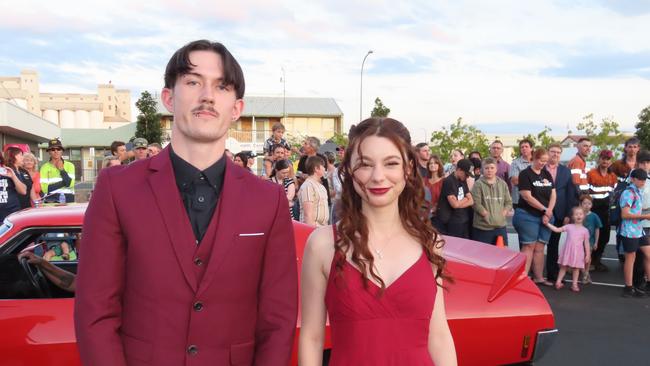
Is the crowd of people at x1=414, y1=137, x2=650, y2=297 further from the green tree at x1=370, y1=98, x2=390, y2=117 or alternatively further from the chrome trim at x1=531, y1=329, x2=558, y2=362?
the green tree at x1=370, y1=98, x2=390, y2=117

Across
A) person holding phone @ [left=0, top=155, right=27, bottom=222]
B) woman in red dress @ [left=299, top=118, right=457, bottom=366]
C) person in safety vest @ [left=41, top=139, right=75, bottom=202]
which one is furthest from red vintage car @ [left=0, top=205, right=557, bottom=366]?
person in safety vest @ [left=41, top=139, right=75, bottom=202]

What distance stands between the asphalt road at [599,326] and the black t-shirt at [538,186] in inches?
40.9

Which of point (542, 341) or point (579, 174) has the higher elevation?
point (579, 174)

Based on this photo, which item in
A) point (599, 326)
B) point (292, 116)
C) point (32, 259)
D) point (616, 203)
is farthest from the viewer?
point (292, 116)

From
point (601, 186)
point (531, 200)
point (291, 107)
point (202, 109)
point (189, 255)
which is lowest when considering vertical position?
point (531, 200)

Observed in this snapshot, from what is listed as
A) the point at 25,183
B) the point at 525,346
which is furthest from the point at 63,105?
the point at 525,346

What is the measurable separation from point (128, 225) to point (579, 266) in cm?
612

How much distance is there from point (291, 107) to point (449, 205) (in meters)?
44.8

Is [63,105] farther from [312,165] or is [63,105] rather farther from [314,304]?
[314,304]

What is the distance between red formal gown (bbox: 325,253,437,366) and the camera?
5.85 feet

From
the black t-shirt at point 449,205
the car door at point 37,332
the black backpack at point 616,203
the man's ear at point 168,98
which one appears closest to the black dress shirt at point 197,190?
the man's ear at point 168,98

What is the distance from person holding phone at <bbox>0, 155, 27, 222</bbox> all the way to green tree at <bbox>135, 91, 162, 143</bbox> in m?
32.5

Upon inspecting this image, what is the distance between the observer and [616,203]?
696 cm

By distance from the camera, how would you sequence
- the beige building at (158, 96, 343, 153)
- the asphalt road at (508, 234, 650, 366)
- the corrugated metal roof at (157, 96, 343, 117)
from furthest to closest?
the corrugated metal roof at (157, 96, 343, 117) → the beige building at (158, 96, 343, 153) → the asphalt road at (508, 234, 650, 366)
